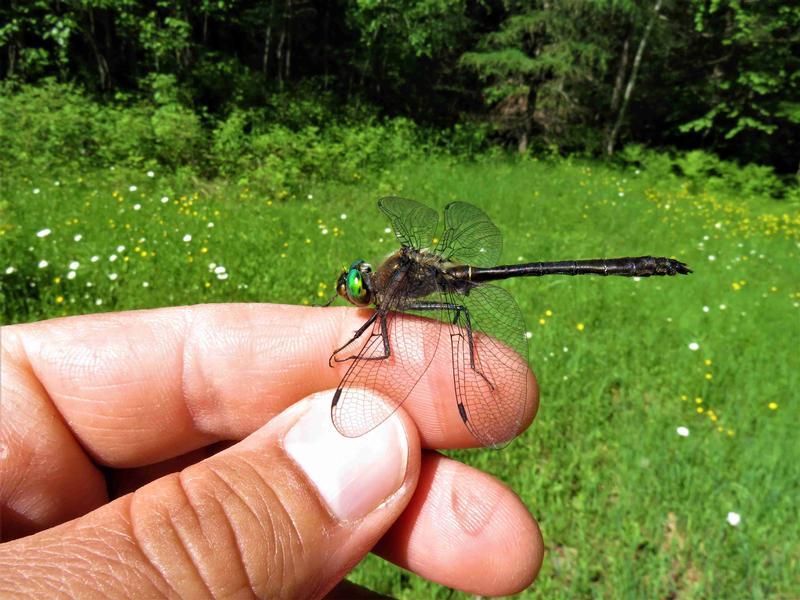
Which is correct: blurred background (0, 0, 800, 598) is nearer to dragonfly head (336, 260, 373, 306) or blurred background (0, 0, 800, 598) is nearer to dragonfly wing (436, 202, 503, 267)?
dragonfly wing (436, 202, 503, 267)

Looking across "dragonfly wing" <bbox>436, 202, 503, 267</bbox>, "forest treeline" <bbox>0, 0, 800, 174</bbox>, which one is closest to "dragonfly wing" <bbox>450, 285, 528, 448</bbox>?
"dragonfly wing" <bbox>436, 202, 503, 267</bbox>

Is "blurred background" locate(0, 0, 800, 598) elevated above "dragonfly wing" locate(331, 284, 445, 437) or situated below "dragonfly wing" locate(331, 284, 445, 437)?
below

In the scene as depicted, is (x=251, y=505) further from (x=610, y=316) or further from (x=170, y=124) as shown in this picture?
(x=170, y=124)

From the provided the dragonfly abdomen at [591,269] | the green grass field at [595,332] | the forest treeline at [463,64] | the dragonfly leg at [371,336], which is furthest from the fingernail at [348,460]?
the forest treeline at [463,64]

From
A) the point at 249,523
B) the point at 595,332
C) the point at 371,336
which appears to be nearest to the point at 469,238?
the point at 371,336

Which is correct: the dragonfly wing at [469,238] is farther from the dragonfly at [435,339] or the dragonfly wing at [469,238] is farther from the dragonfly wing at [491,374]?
the dragonfly wing at [491,374]

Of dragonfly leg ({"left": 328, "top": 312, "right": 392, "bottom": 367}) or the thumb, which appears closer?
the thumb

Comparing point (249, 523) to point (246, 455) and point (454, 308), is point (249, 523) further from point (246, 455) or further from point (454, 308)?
point (454, 308)
